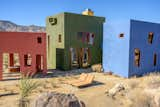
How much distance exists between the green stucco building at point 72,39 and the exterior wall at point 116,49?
283cm

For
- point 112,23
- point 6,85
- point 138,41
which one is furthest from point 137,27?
point 6,85

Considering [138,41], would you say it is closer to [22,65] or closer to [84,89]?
[84,89]

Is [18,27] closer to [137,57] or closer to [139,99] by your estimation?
[137,57]

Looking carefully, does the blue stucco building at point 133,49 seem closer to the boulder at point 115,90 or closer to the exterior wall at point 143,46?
the exterior wall at point 143,46

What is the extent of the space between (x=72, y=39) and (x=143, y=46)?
325 inches

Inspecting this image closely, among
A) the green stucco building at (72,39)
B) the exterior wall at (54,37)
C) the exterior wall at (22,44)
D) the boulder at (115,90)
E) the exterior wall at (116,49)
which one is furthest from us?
the exterior wall at (54,37)

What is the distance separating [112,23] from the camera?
20234mm

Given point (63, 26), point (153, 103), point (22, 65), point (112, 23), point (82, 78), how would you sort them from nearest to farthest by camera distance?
1. point (153, 103)
2. point (82, 78)
3. point (22, 65)
4. point (112, 23)
5. point (63, 26)

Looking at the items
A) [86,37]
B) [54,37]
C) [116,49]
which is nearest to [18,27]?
[54,37]

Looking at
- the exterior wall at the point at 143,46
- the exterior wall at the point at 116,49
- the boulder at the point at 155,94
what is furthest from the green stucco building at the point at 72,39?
the boulder at the point at 155,94

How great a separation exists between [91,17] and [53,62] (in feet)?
25.2

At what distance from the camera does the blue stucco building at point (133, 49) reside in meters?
18.2

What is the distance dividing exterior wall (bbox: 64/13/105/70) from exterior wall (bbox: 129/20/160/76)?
6547 mm

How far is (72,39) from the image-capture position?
22344 millimetres
